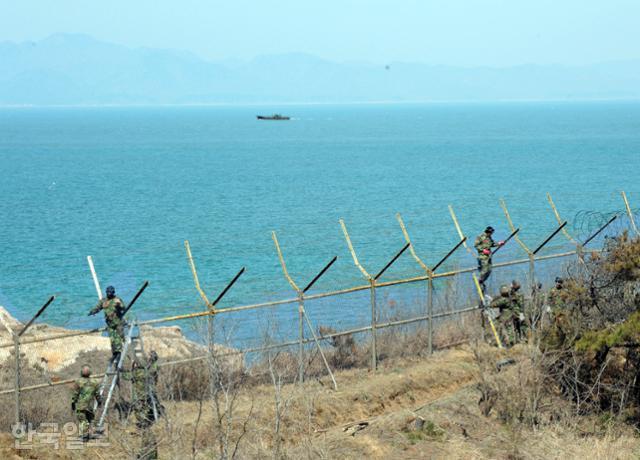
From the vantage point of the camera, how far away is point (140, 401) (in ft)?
51.3

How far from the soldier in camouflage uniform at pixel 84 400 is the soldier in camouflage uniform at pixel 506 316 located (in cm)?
906

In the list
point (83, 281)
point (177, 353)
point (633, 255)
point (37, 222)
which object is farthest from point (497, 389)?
point (37, 222)

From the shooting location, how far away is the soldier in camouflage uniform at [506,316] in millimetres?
20750

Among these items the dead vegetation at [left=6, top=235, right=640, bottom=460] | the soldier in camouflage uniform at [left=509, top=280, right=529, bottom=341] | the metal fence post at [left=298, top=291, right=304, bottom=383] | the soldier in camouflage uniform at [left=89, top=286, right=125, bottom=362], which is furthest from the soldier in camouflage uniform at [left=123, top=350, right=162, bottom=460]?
the soldier in camouflage uniform at [left=509, top=280, right=529, bottom=341]

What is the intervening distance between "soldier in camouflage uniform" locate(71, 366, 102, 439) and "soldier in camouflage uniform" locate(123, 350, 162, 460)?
70cm

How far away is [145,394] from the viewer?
625 inches

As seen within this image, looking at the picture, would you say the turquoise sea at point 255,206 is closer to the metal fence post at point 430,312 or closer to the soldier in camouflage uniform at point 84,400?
the soldier in camouflage uniform at point 84,400

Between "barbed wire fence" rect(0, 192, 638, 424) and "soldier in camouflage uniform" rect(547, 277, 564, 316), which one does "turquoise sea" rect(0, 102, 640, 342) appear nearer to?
"barbed wire fence" rect(0, 192, 638, 424)

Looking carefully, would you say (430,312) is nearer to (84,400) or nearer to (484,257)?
(484,257)

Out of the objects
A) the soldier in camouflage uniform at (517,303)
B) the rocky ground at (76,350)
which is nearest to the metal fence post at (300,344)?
the rocky ground at (76,350)

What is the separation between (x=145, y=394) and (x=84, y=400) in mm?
970

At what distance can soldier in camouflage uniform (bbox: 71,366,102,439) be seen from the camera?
1564 cm

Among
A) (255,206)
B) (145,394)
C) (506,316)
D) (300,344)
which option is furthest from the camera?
(255,206)

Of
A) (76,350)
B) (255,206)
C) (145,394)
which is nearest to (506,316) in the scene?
(145,394)
